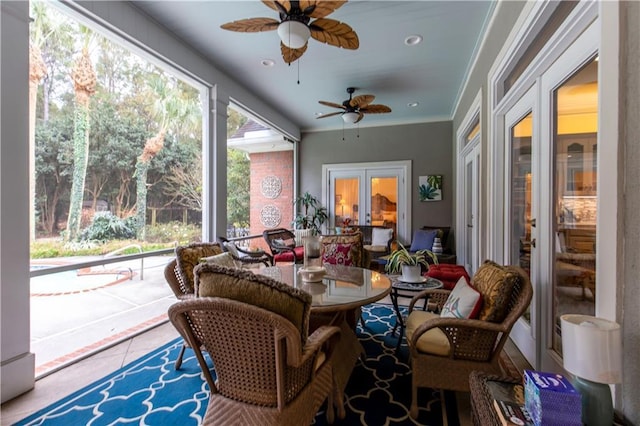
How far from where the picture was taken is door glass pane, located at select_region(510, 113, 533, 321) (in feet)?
7.94

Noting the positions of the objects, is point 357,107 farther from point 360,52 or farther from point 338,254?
point 338,254

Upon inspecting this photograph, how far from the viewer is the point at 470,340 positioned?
171 centimetres

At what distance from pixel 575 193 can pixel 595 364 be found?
1213mm

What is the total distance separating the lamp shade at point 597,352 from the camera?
96 centimetres

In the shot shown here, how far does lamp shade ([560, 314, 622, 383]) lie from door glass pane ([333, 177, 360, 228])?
577 centimetres

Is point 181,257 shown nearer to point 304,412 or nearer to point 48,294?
point 304,412

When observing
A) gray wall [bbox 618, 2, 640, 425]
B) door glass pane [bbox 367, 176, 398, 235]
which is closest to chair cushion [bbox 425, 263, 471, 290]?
gray wall [bbox 618, 2, 640, 425]

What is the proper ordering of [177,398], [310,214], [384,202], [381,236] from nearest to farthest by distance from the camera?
[177,398] < [381,236] < [384,202] < [310,214]

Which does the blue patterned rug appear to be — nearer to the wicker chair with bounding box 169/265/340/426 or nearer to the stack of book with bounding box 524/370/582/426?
the wicker chair with bounding box 169/265/340/426

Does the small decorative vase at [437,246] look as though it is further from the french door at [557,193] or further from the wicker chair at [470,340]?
the wicker chair at [470,340]

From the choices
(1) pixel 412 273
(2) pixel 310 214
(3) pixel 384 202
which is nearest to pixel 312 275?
(1) pixel 412 273

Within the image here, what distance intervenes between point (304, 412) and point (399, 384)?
983 millimetres

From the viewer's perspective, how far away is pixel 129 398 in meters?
1.93

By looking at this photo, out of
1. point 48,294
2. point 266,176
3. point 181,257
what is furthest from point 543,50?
point 266,176
